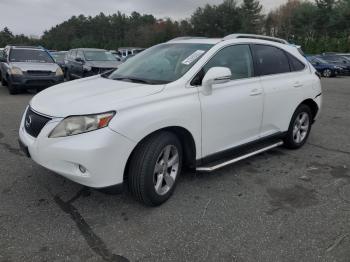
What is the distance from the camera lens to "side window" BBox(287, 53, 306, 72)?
17.7 feet

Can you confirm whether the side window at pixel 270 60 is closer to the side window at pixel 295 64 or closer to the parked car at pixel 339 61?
the side window at pixel 295 64

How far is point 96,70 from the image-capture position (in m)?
13.5

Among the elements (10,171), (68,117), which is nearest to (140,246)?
(68,117)

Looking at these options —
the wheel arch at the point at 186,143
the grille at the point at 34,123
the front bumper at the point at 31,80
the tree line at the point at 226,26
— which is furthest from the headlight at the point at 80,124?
the tree line at the point at 226,26

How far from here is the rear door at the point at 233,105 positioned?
13.0ft

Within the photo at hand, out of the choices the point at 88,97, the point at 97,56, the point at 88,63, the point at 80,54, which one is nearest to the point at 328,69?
the point at 97,56

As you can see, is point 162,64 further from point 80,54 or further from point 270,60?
point 80,54

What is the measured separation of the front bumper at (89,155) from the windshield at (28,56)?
9.87 meters

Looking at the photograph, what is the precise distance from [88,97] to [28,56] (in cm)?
998

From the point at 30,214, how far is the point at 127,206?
0.91 metres

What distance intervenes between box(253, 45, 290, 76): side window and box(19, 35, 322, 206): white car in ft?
0.06

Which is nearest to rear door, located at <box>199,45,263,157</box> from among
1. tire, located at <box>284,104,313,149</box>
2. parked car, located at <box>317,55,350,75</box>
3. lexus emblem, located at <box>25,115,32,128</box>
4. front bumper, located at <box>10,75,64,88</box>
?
tire, located at <box>284,104,313,149</box>

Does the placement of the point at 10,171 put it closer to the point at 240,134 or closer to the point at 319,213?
the point at 240,134

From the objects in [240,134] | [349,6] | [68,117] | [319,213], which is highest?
[349,6]
